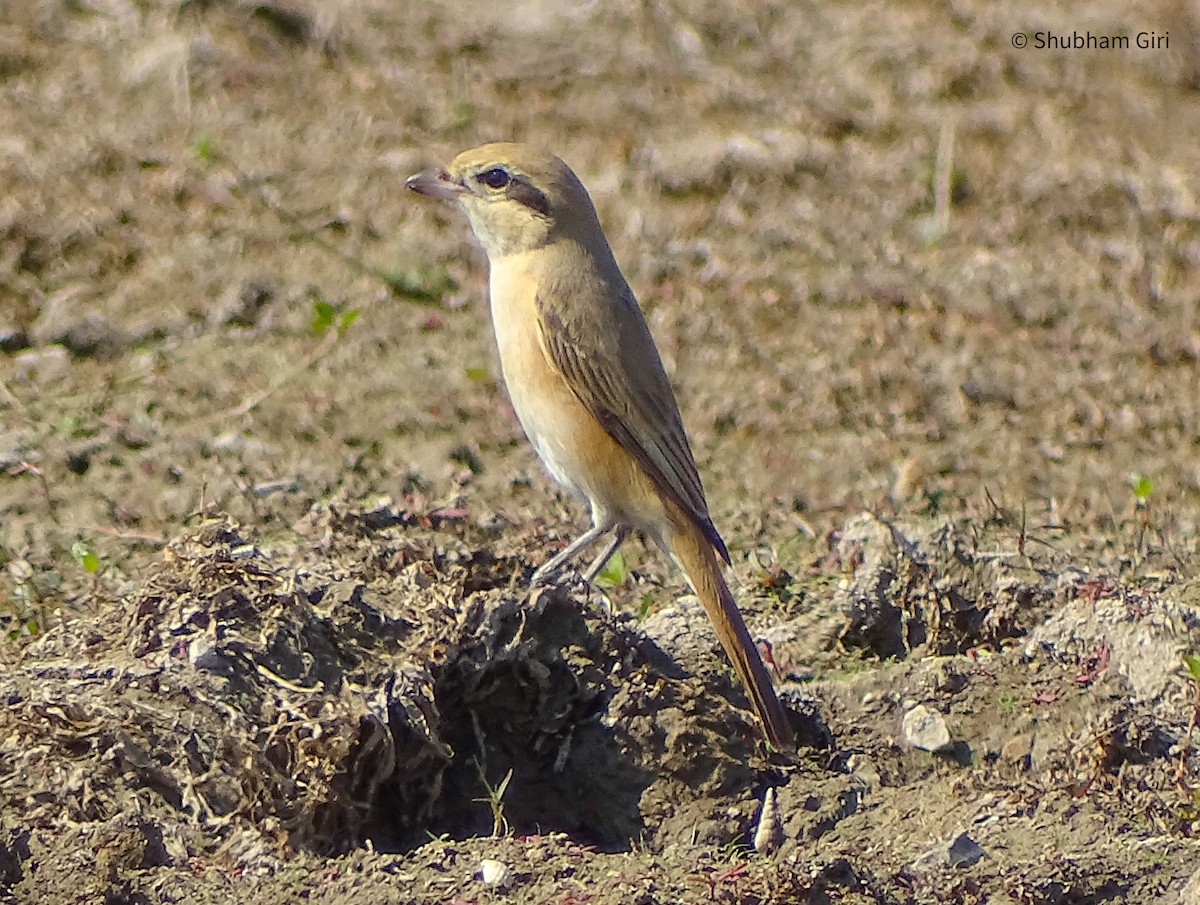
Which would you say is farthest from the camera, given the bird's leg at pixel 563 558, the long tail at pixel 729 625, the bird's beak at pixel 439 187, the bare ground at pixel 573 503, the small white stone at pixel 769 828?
the bird's beak at pixel 439 187

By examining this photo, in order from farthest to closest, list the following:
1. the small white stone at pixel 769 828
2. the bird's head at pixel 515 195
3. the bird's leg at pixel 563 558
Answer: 1. the bird's head at pixel 515 195
2. the bird's leg at pixel 563 558
3. the small white stone at pixel 769 828

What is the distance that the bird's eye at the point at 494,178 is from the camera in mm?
6723

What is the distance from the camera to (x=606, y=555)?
639 centimetres

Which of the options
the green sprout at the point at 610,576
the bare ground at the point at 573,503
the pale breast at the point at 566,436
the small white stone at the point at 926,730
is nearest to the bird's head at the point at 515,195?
the pale breast at the point at 566,436

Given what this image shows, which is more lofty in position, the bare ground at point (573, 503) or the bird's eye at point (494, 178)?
the bird's eye at point (494, 178)

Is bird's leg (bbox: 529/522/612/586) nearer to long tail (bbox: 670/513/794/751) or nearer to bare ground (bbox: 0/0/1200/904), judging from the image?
bare ground (bbox: 0/0/1200/904)

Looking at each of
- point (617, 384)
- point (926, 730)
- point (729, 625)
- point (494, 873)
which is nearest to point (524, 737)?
point (729, 625)

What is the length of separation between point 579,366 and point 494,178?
34.3 inches

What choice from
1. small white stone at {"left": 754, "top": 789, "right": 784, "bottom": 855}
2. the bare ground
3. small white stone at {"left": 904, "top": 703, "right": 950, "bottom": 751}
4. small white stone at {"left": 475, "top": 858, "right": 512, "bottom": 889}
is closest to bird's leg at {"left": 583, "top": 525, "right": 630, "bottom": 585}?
the bare ground

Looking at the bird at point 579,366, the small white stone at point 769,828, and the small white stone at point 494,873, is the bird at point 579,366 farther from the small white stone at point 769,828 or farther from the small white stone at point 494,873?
the small white stone at point 494,873

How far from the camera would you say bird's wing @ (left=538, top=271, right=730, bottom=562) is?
6.34 metres

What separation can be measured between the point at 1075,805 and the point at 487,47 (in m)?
8.03

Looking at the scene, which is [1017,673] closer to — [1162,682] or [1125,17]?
[1162,682]

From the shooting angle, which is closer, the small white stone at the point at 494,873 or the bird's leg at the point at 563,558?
the small white stone at the point at 494,873
